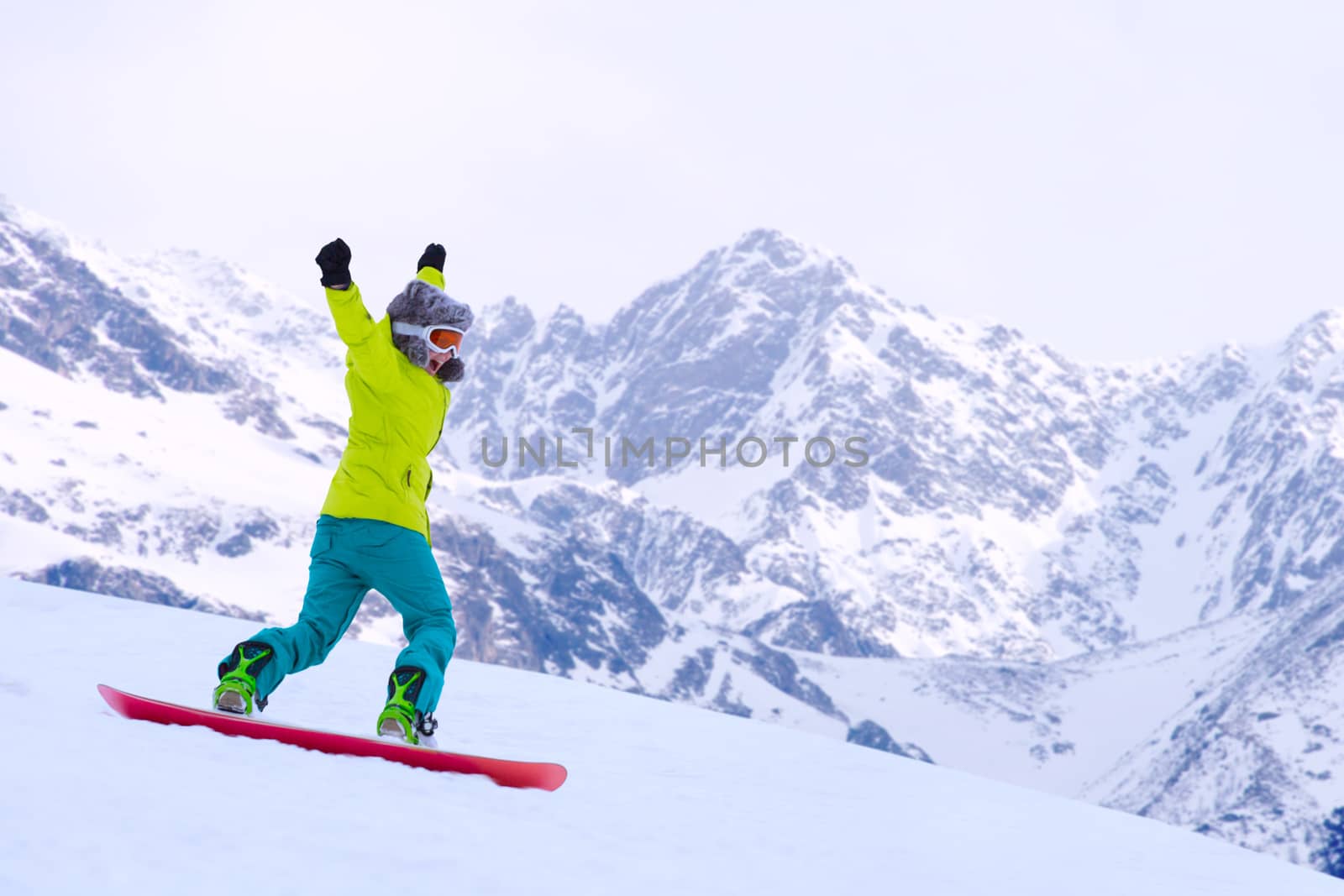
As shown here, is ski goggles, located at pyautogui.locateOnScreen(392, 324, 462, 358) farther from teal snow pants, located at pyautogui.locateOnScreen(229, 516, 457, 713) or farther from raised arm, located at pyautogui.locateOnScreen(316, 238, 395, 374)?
teal snow pants, located at pyautogui.locateOnScreen(229, 516, 457, 713)

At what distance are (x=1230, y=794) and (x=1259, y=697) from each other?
2110 centimetres

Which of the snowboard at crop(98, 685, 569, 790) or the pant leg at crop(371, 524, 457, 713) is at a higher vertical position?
the pant leg at crop(371, 524, 457, 713)

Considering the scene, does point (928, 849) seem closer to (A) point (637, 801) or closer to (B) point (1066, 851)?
(B) point (1066, 851)

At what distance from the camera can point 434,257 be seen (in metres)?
7.41

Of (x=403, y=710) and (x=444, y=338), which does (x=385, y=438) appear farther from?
(x=403, y=710)

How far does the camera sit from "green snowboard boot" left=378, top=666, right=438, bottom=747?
6.09 metres

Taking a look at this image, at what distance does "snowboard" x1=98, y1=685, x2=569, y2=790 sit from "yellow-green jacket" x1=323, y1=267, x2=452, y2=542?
1217 mm

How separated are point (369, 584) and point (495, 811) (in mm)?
1796

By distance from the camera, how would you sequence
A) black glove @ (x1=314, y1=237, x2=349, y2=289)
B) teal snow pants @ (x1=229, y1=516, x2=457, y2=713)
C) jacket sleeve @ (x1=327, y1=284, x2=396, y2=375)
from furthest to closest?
teal snow pants @ (x1=229, y1=516, x2=457, y2=713), jacket sleeve @ (x1=327, y1=284, x2=396, y2=375), black glove @ (x1=314, y1=237, x2=349, y2=289)

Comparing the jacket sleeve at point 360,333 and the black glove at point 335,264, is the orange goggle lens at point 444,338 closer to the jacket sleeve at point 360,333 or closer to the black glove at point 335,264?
the jacket sleeve at point 360,333

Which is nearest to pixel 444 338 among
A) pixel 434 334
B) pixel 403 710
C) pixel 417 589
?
pixel 434 334

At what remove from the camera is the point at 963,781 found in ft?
29.0

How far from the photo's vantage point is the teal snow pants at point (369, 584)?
6.48m

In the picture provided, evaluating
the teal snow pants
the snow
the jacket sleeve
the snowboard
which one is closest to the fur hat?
the jacket sleeve
